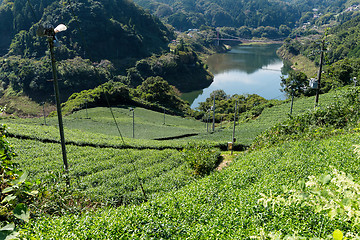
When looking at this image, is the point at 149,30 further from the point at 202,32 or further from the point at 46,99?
the point at 46,99

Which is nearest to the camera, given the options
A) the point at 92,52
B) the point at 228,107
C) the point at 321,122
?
the point at 321,122

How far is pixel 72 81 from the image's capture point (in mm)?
75625

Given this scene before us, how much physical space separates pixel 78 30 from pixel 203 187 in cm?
10550

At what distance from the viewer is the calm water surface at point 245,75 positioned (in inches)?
3182

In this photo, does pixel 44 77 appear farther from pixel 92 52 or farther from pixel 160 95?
pixel 160 95

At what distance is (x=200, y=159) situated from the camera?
17.5m

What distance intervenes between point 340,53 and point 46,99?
9461cm

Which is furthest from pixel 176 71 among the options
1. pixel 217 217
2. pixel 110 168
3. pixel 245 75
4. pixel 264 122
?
pixel 217 217

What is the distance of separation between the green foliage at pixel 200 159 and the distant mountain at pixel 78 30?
277 ft

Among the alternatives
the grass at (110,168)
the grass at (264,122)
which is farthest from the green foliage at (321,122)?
the grass at (264,122)

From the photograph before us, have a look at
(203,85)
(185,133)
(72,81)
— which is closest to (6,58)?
(72,81)

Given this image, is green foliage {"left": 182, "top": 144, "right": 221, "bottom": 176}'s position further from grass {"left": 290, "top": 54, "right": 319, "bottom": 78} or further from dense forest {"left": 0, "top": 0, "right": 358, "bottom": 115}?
grass {"left": 290, "top": 54, "right": 319, "bottom": 78}

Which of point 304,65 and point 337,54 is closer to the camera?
point 337,54

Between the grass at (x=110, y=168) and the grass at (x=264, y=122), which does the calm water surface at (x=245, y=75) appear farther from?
the grass at (x=110, y=168)
